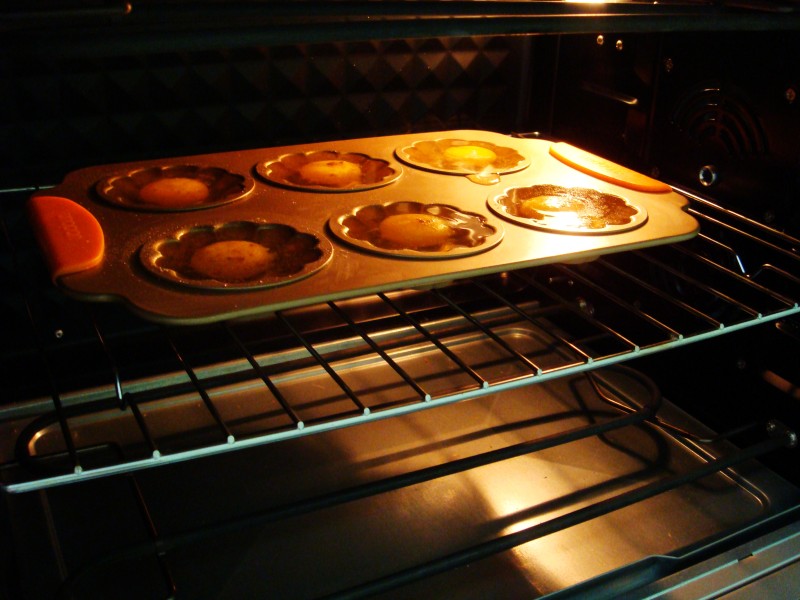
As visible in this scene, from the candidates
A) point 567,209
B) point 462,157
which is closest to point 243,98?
point 462,157

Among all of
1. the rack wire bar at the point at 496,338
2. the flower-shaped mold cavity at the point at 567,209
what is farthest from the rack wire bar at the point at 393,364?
the flower-shaped mold cavity at the point at 567,209

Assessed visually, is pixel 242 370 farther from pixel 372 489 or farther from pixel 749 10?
pixel 749 10

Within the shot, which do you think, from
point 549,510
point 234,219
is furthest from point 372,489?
point 234,219

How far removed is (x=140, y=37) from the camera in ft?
1.90

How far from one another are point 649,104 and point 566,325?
0.46 meters

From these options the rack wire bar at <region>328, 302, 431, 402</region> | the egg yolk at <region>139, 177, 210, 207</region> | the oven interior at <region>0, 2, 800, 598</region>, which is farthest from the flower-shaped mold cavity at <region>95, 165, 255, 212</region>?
the rack wire bar at <region>328, 302, 431, 402</region>

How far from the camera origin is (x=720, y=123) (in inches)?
42.8

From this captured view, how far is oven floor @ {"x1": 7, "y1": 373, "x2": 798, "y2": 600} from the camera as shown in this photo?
36.9 inches

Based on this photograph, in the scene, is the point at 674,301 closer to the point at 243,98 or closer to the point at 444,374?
the point at 444,374

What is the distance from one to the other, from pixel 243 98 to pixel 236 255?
438 mm

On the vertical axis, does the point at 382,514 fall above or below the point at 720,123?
below

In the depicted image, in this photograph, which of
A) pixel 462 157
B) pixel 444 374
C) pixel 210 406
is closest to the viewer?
pixel 210 406

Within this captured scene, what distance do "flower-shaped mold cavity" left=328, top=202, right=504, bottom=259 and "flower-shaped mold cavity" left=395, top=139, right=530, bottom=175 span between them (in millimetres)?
153

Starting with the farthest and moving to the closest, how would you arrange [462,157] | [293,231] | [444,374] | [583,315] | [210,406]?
[444,374] < [462,157] < [583,315] < [293,231] < [210,406]
